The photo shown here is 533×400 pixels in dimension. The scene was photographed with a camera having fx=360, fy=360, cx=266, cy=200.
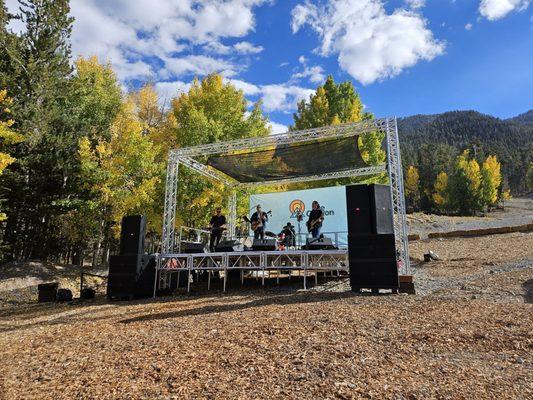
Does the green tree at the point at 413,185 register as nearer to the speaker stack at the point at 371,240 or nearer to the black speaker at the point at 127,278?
the speaker stack at the point at 371,240

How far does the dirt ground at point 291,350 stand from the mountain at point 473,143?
4794 centimetres

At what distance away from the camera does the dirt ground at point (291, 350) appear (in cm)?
250

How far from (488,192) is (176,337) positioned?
142ft

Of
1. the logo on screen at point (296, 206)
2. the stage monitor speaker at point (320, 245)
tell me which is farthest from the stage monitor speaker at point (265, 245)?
the logo on screen at point (296, 206)

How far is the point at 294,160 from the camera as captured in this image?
428 inches

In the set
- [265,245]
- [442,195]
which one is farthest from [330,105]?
[442,195]

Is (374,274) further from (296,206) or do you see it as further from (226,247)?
(296,206)

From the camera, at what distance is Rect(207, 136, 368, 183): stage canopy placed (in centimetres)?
1016

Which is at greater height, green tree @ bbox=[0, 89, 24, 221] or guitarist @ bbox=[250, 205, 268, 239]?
→ green tree @ bbox=[0, 89, 24, 221]

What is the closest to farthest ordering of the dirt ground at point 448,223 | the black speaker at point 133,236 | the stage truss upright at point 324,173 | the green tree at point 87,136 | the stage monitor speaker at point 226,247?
the stage truss upright at point 324,173
the black speaker at point 133,236
the stage monitor speaker at point 226,247
the green tree at point 87,136
the dirt ground at point 448,223

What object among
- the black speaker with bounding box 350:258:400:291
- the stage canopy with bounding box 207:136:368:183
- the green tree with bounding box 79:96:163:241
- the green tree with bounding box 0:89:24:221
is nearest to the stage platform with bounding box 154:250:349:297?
the black speaker with bounding box 350:258:400:291

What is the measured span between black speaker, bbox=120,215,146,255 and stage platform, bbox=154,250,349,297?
818 mm

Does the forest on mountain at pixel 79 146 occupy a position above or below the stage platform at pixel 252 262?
above

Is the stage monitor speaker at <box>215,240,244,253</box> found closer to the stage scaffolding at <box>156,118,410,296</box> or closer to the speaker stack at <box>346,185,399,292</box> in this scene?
the stage scaffolding at <box>156,118,410,296</box>
